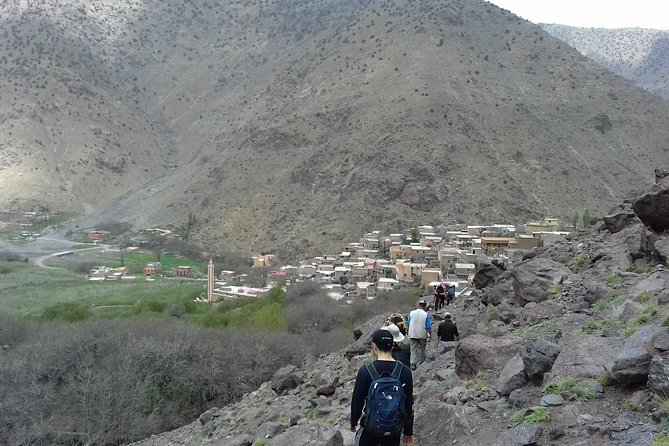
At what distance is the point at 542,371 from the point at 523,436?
1.21m

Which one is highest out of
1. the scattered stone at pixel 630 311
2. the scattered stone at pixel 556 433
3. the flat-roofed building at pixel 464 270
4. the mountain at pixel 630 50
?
the mountain at pixel 630 50

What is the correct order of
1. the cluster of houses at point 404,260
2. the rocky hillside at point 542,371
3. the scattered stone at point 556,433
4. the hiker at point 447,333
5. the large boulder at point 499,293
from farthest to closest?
→ the cluster of houses at point 404,260 → the large boulder at point 499,293 → the hiker at point 447,333 → the rocky hillside at point 542,371 → the scattered stone at point 556,433

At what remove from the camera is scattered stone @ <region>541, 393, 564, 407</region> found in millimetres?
5188

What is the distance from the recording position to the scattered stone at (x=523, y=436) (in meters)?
4.80

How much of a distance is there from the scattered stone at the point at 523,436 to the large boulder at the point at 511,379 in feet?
3.22

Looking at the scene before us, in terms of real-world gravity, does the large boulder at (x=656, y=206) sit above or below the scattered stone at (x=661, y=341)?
above

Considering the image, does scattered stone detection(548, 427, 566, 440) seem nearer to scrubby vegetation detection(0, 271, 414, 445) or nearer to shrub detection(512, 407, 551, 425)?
shrub detection(512, 407, 551, 425)

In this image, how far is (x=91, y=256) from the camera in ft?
182

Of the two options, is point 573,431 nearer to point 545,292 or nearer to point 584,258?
point 545,292

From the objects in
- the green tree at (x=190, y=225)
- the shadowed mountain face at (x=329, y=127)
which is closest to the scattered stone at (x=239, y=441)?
the shadowed mountain face at (x=329, y=127)

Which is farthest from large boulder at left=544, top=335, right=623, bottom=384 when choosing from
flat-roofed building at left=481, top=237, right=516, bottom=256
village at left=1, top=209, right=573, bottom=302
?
flat-roofed building at left=481, top=237, right=516, bottom=256

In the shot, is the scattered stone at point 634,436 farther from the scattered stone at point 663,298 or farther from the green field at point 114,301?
the green field at point 114,301

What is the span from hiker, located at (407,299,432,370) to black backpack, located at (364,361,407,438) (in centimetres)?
469

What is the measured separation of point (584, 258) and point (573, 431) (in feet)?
27.2
